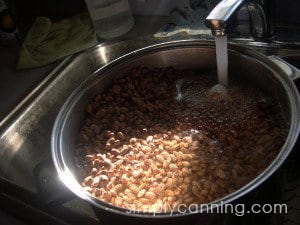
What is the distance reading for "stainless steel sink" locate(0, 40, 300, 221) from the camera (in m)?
1.19

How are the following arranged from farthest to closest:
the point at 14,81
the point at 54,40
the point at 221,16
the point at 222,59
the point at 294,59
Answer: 1. the point at 54,40
2. the point at 14,81
3. the point at 294,59
4. the point at 222,59
5. the point at 221,16

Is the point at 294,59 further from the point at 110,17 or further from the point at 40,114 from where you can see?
the point at 40,114

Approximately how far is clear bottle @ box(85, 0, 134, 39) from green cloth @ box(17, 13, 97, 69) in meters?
0.05

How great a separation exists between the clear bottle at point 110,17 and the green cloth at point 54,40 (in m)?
0.05

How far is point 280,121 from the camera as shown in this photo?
90 centimetres

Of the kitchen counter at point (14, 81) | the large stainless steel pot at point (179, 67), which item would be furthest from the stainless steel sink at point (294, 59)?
the kitchen counter at point (14, 81)

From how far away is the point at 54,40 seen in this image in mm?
1580

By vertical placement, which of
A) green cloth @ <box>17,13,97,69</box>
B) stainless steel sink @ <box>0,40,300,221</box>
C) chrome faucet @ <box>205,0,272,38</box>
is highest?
chrome faucet @ <box>205,0,272,38</box>

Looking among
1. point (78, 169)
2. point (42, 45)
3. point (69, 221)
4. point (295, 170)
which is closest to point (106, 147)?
point (78, 169)

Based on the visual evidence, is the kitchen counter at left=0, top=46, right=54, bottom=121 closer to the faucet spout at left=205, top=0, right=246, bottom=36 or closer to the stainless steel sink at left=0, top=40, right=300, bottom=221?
the stainless steel sink at left=0, top=40, right=300, bottom=221

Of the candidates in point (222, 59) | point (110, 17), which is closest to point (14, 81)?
point (110, 17)

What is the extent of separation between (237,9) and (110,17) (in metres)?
0.80

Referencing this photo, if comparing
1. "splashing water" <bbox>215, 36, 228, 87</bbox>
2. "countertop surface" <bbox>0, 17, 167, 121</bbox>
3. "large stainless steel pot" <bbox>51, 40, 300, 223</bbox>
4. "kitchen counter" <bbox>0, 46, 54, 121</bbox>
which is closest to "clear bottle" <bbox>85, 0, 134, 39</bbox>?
"countertop surface" <bbox>0, 17, 167, 121</bbox>

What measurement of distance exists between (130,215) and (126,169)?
273 millimetres
